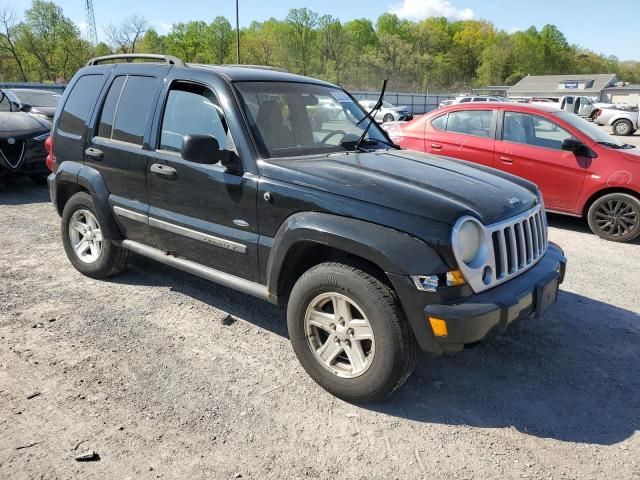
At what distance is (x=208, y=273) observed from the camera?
3.83 meters

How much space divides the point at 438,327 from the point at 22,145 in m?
8.45

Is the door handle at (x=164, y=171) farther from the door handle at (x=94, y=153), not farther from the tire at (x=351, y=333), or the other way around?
the tire at (x=351, y=333)

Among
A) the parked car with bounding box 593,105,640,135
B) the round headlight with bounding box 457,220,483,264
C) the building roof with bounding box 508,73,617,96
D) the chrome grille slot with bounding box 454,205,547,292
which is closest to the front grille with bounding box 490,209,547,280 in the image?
the chrome grille slot with bounding box 454,205,547,292

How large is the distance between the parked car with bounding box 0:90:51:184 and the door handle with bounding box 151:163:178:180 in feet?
19.9

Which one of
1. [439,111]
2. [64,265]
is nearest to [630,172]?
[439,111]

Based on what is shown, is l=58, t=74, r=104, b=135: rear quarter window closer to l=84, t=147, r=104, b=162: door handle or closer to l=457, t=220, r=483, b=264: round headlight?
l=84, t=147, r=104, b=162: door handle

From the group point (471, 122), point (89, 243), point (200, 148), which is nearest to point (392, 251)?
point (200, 148)

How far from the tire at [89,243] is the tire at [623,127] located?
27.9 meters

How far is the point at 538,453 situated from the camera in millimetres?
2758

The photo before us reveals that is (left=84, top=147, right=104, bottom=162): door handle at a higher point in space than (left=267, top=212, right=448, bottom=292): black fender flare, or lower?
higher

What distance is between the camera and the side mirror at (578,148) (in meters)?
6.76

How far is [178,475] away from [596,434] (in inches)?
88.2

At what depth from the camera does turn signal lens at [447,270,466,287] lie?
2.76 metres

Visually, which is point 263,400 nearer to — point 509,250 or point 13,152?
point 509,250
